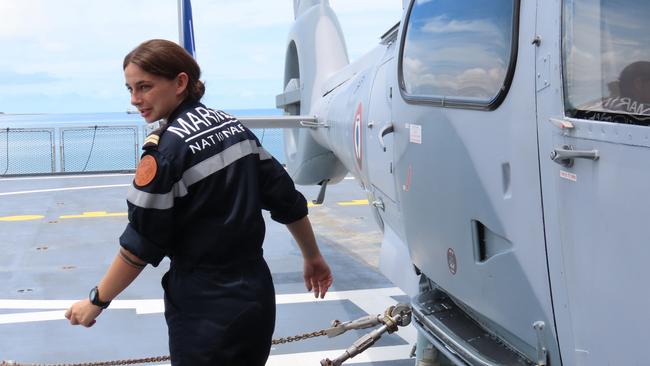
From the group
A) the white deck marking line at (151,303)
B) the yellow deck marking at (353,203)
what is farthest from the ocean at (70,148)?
the white deck marking line at (151,303)

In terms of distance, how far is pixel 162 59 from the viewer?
7.12 feet

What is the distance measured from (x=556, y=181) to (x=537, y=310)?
47 centimetres

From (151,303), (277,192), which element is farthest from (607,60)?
(151,303)

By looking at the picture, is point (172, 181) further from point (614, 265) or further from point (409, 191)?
point (409, 191)

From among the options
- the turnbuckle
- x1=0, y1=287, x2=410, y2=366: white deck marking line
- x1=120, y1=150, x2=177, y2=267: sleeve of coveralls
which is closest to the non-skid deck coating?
x1=0, y1=287, x2=410, y2=366: white deck marking line

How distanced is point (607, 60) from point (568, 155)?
0.93ft

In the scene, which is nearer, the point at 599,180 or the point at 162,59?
the point at 599,180

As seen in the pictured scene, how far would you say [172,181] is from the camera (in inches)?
83.0

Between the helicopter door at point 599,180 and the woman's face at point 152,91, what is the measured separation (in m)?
1.14

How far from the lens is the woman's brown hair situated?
7.09 feet

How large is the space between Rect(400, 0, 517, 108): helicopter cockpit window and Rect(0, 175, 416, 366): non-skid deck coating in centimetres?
214

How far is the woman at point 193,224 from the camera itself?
2117 mm

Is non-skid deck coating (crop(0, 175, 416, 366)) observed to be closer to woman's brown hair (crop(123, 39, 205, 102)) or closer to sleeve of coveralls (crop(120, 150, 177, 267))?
sleeve of coveralls (crop(120, 150, 177, 267))

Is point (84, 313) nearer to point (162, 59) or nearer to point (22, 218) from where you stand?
point (162, 59)
